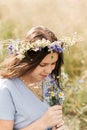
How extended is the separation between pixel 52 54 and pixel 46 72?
106 millimetres

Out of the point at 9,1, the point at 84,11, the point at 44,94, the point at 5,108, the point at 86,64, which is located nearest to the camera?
the point at 5,108

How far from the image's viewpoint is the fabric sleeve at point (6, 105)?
283 centimetres

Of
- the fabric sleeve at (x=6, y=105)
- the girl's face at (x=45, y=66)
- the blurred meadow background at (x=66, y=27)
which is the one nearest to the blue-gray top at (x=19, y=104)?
the fabric sleeve at (x=6, y=105)

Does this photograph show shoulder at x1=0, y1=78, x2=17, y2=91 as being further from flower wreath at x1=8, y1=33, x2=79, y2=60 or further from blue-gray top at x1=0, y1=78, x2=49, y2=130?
flower wreath at x1=8, y1=33, x2=79, y2=60

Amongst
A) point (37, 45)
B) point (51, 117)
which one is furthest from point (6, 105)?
point (37, 45)

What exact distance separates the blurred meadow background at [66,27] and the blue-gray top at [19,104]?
1.24 m

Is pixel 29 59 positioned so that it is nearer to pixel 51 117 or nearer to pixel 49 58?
pixel 49 58

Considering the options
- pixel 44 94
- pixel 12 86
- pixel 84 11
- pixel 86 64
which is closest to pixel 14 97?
pixel 12 86

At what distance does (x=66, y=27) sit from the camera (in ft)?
19.1

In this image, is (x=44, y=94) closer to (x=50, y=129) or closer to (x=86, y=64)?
(x=50, y=129)

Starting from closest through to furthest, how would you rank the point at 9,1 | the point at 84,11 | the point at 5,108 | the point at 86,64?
the point at 5,108 → the point at 86,64 → the point at 84,11 → the point at 9,1

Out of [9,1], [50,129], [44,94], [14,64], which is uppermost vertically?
[9,1]

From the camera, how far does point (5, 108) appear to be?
2848mm

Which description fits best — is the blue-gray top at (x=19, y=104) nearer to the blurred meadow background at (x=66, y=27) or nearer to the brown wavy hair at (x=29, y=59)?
the brown wavy hair at (x=29, y=59)
